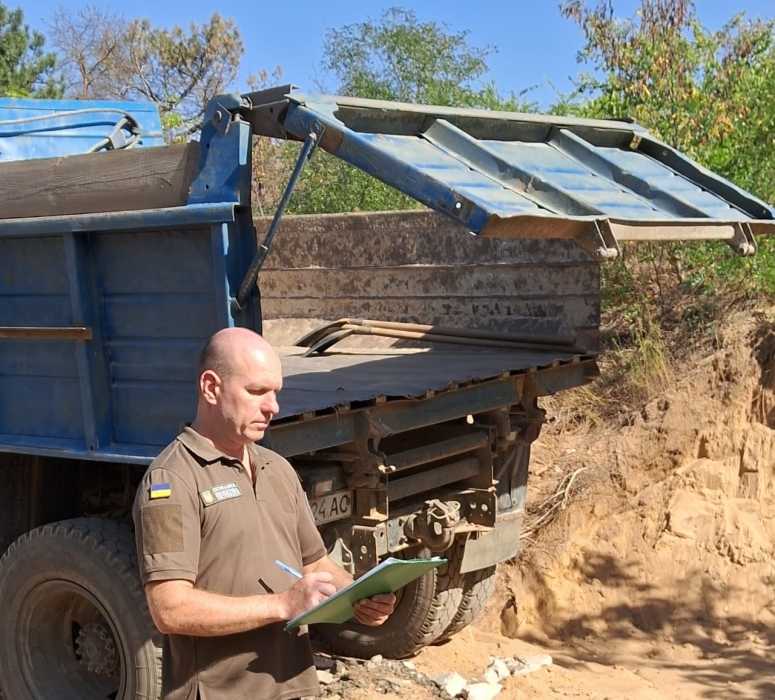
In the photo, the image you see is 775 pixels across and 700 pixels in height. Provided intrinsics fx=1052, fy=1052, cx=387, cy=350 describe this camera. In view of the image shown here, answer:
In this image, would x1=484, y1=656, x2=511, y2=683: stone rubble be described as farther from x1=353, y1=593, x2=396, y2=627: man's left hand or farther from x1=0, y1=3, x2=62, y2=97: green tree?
x1=0, y1=3, x2=62, y2=97: green tree

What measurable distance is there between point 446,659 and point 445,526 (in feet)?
4.01

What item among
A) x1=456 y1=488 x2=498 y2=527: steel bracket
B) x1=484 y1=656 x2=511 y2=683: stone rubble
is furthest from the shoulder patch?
x1=484 y1=656 x2=511 y2=683: stone rubble

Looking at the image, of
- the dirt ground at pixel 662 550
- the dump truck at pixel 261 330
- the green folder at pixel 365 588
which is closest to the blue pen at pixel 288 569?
the green folder at pixel 365 588

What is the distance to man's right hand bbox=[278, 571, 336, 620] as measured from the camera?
2205 mm

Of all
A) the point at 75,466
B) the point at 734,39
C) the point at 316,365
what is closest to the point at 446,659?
the point at 316,365

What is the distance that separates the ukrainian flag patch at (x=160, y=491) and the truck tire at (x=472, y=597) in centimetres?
311

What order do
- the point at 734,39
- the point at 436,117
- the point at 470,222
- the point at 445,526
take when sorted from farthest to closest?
the point at 734,39 < the point at 445,526 < the point at 436,117 < the point at 470,222

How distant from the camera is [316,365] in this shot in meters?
5.34

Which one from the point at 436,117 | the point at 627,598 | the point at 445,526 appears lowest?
the point at 627,598

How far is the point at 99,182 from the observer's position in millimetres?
3785

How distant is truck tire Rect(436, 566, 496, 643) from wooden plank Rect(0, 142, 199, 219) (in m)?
2.54

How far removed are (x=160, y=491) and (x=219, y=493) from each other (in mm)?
149

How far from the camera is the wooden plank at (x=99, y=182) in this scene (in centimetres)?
365

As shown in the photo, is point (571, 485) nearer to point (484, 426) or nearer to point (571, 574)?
point (571, 574)
